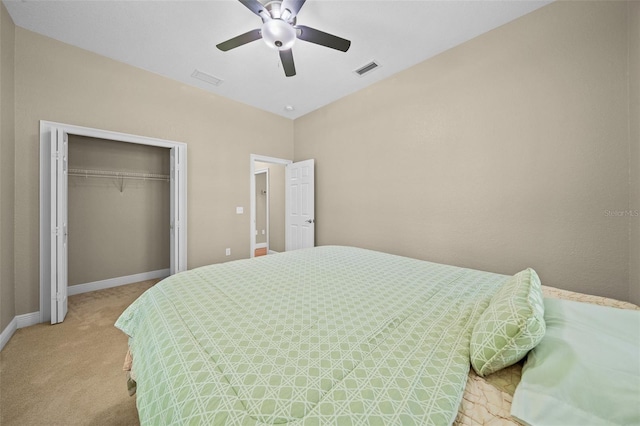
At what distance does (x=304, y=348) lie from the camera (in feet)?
2.82

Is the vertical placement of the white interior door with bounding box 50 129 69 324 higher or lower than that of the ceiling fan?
lower

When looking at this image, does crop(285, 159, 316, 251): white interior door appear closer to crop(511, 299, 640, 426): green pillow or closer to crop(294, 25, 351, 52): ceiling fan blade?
crop(294, 25, 351, 52): ceiling fan blade

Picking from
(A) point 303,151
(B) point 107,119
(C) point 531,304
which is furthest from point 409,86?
(B) point 107,119

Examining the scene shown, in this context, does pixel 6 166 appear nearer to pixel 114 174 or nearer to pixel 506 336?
pixel 114 174

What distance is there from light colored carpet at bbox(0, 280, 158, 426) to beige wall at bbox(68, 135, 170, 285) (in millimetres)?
1033

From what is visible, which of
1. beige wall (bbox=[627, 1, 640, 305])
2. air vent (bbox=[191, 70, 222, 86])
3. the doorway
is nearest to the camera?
beige wall (bbox=[627, 1, 640, 305])

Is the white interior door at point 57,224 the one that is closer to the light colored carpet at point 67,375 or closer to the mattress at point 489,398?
the light colored carpet at point 67,375

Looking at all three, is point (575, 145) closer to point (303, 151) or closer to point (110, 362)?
point (303, 151)

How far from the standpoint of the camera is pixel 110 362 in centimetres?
187

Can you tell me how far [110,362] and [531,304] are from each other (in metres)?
2.80

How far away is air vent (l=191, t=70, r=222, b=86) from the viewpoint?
3127 millimetres

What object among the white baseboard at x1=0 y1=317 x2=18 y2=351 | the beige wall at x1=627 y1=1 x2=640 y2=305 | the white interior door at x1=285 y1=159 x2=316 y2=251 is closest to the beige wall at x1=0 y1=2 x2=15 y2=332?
the white baseboard at x1=0 y1=317 x2=18 y2=351

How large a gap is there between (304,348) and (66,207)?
3315mm

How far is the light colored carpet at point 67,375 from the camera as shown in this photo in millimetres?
1413
